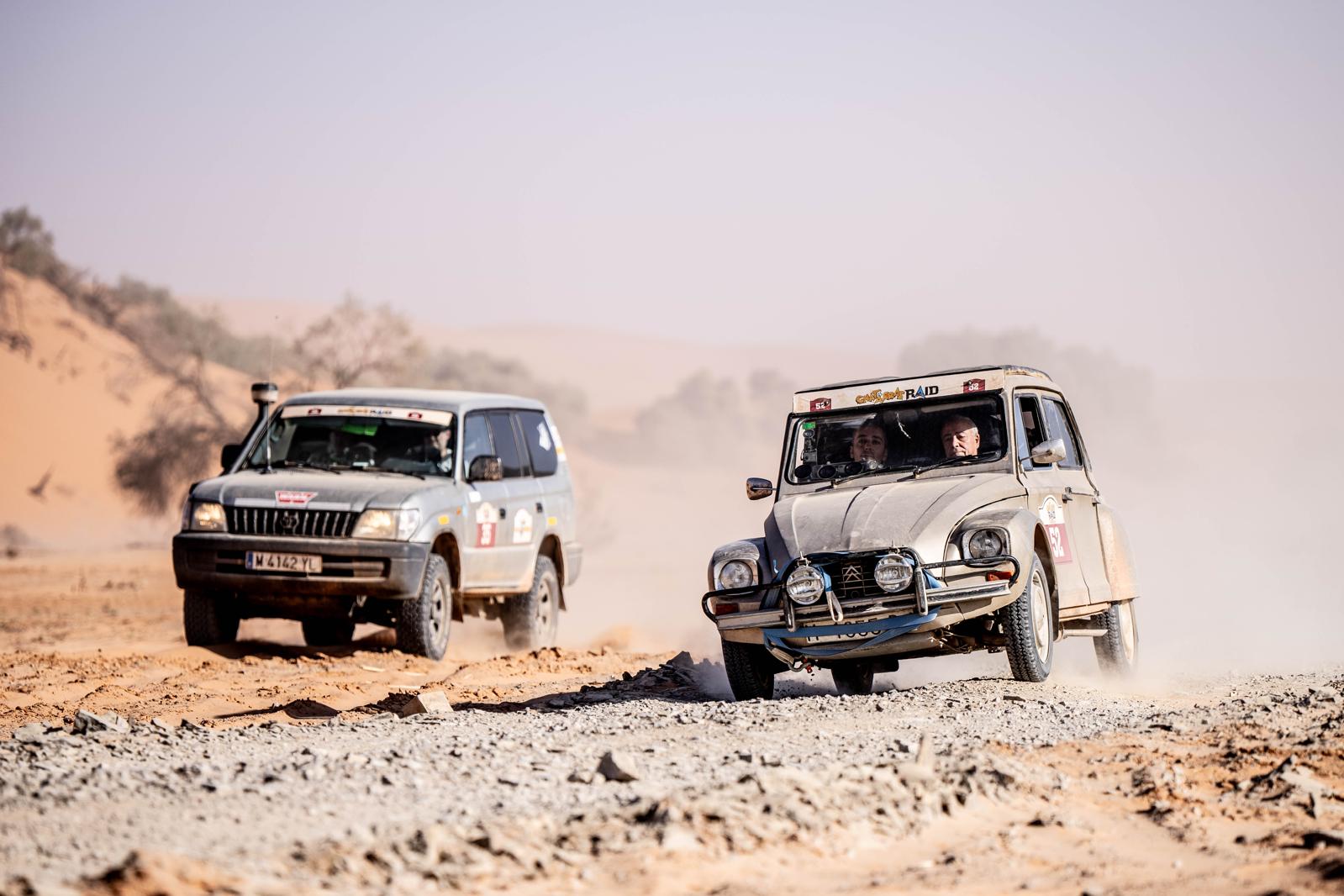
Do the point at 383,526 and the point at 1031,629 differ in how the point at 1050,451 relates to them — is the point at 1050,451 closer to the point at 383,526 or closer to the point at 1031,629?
the point at 1031,629

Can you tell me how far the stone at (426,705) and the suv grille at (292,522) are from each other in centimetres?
353

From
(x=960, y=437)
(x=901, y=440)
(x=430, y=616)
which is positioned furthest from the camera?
(x=430, y=616)

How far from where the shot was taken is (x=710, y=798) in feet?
20.4

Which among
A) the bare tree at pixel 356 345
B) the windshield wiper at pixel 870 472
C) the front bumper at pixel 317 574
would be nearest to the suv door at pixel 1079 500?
the windshield wiper at pixel 870 472

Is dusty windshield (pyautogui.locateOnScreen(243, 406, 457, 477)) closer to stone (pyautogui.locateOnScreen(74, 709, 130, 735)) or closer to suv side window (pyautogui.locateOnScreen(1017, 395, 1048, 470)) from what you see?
suv side window (pyautogui.locateOnScreen(1017, 395, 1048, 470))

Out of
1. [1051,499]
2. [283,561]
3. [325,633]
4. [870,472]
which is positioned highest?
[870,472]

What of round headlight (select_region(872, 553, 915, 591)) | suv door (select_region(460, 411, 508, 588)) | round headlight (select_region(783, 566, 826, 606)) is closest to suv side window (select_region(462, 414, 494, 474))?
suv door (select_region(460, 411, 508, 588))

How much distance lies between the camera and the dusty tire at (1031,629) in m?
9.47

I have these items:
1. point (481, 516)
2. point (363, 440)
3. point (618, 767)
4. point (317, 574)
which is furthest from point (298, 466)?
point (618, 767)

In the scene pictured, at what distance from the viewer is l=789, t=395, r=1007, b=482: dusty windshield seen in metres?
10.6

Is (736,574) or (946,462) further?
(946,462)

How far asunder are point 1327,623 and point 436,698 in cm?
909

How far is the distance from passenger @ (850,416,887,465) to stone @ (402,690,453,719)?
3026 mm

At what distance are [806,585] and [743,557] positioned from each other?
461 millimetres
